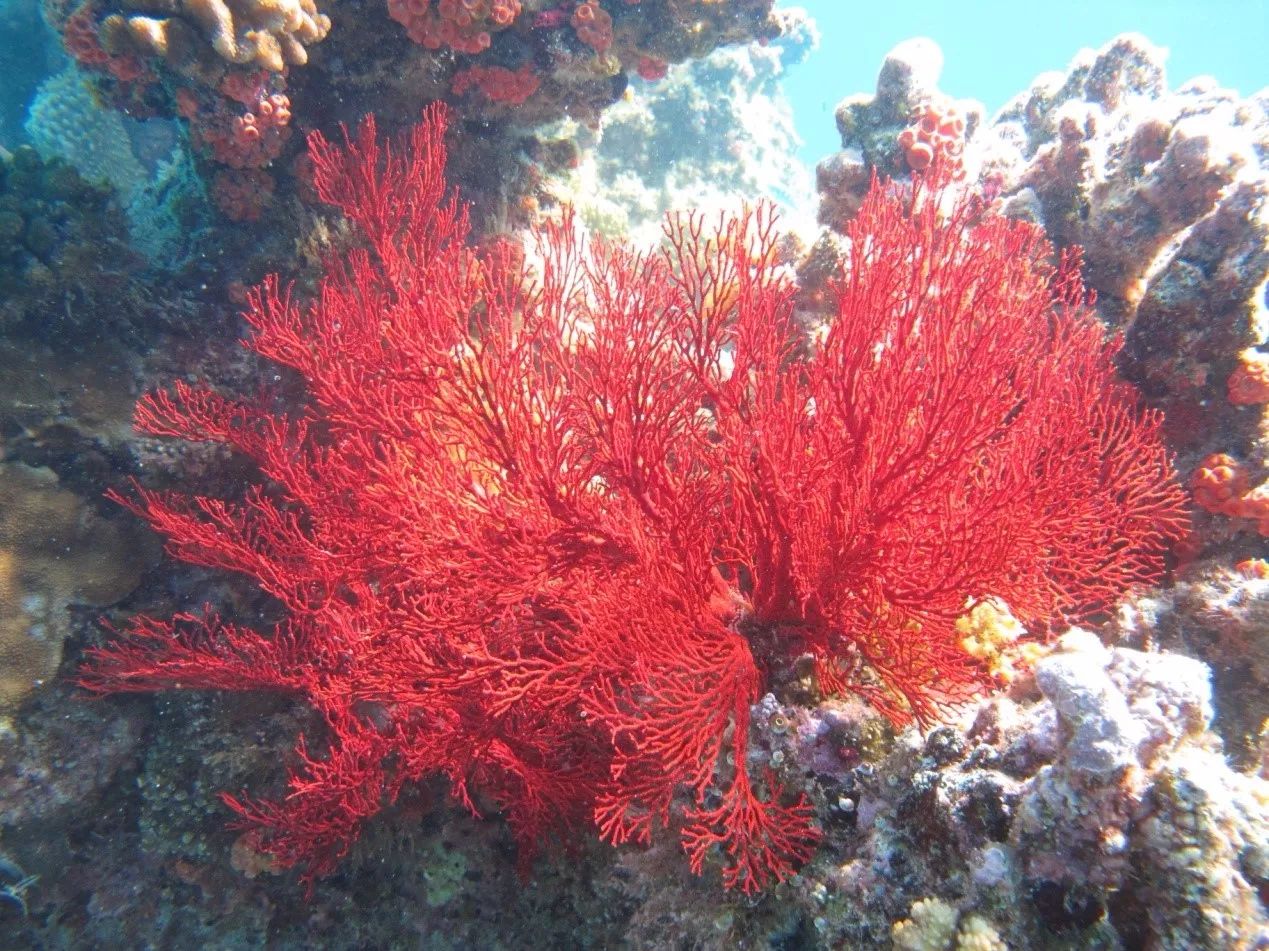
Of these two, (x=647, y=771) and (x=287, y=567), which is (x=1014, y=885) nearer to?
(x=647, y=771)

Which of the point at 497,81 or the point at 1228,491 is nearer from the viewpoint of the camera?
the point at 1228,491

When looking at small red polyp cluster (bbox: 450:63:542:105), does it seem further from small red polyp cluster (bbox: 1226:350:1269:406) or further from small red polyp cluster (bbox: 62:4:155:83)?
small red polyp cluster (bbox: 1226:350:1269:406)

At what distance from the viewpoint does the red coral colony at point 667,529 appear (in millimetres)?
2551

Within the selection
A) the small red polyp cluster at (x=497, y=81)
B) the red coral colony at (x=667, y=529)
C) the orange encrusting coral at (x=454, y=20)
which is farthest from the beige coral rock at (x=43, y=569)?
the small red polyp cluster at (x=497, y=81)

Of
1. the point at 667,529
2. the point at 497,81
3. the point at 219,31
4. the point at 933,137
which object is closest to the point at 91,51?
the point at 219,31

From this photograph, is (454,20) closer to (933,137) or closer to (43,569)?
(933,137)

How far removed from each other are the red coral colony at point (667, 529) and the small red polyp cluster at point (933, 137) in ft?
11.2

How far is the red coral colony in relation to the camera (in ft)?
8.37

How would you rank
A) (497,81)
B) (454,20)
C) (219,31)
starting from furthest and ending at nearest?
(497,81)
(454,20)
(219,31)

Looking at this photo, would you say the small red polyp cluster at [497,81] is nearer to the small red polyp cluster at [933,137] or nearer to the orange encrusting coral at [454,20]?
Answer: the orange encrusting coral at [454,20]

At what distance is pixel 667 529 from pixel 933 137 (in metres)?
5.75

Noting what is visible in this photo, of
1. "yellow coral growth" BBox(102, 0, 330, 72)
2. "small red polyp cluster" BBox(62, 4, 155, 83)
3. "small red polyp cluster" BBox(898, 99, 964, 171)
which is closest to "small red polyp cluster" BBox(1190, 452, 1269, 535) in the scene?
"small red polyp cluster" BBox(898, 99, 964, 171)

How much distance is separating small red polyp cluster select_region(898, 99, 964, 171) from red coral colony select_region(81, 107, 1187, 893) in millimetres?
3414

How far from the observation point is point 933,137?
251 inches
